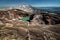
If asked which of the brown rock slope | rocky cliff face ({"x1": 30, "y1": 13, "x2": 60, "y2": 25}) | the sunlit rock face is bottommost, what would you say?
the brown rock slope

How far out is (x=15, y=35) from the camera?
7176 mm

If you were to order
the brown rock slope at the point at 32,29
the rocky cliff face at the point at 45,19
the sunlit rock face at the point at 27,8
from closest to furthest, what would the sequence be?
the brown rock slope at the point at 32,29
the rocky cliff face at the point at 45,19
the sunlit rock face at the point at 27,8

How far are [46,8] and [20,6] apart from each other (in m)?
1.40

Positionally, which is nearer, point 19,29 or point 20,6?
point 19,29

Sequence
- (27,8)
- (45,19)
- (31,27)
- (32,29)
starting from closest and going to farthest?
(32,29) → (31,27) → (45,19) → (27,8)

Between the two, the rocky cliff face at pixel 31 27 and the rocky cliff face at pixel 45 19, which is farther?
the rocky cliff face at pixel 45 19

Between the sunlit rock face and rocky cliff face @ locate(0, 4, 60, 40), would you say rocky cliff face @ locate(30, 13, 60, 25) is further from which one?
the sunlit rock face

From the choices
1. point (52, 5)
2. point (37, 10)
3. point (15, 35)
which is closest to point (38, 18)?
point (37, 10)

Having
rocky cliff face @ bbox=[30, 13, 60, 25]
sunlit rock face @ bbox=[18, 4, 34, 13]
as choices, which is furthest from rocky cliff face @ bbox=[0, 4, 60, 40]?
sunlit rock face @ bbox=[18, 4, 34, 13]

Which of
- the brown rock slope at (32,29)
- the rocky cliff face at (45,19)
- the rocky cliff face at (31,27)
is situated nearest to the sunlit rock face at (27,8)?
the rocky cliff face at (31,27)

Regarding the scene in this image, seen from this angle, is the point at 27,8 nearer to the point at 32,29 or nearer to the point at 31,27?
the point at 31,27

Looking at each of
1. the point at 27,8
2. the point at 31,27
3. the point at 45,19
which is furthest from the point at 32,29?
the point at 27,8

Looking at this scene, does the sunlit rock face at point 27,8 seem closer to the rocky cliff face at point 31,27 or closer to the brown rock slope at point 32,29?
the rocky cliff face at point 31,27

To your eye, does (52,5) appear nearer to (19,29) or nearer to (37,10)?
(37,10)
